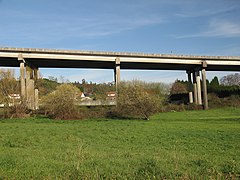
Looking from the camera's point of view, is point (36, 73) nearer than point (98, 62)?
No

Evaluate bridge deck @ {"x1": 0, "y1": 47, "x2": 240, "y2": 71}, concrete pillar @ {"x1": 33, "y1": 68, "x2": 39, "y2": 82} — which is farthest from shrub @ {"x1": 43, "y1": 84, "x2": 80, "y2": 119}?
Result: concrete pillar @ {"x1": 33, "y1": 68, "x2": 39, "y2": 82}

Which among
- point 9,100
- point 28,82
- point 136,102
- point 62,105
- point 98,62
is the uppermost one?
point 98,62

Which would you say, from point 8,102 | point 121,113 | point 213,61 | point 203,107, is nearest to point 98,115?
point 121,113

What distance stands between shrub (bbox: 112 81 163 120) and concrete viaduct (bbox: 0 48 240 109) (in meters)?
8.25

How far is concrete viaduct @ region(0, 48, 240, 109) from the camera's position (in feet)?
133

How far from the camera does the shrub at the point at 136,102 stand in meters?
31.8

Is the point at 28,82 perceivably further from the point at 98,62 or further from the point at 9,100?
the point at 98,62

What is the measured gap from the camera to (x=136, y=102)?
3238cm

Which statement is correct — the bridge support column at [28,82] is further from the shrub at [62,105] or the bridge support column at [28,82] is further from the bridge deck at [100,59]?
the shrub at [62,105]

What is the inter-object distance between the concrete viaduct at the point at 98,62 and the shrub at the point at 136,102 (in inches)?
325

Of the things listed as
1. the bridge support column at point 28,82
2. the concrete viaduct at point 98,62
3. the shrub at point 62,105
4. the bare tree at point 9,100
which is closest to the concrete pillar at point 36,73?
the concrete viaduct at point 98,62

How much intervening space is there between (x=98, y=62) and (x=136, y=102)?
16.2m

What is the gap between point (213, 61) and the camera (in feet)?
164

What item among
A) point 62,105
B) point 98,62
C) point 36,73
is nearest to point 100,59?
point 98,62
